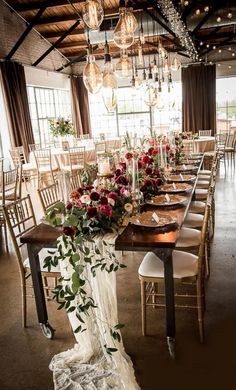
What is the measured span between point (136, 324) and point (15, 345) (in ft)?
2.92

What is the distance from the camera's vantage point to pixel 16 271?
374 centimetres

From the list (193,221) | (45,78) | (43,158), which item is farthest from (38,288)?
(45,78)

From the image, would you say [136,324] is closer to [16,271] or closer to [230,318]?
[230,318]

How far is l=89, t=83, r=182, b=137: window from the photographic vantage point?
12438mm

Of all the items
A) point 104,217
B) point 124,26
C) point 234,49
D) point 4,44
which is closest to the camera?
point 104,217

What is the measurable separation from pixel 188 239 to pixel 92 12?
2.13 m

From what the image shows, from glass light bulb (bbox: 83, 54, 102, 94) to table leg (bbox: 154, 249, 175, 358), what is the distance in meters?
2.11

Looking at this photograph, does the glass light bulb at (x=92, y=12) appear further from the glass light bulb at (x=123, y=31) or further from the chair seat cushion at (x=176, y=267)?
the chair seat cushion at (x=176, y=267)

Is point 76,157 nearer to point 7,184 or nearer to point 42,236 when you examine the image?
point 7,184

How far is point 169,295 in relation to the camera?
225 cm

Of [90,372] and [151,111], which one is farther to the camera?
[151,111]

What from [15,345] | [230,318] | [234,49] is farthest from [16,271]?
[234,49]

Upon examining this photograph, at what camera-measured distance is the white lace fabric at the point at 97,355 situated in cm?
209

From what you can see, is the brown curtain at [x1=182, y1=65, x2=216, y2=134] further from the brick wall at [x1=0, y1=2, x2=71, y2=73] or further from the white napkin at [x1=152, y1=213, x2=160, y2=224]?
the white napkin at [x1=152, y1=213, x2=160, y2=224]
